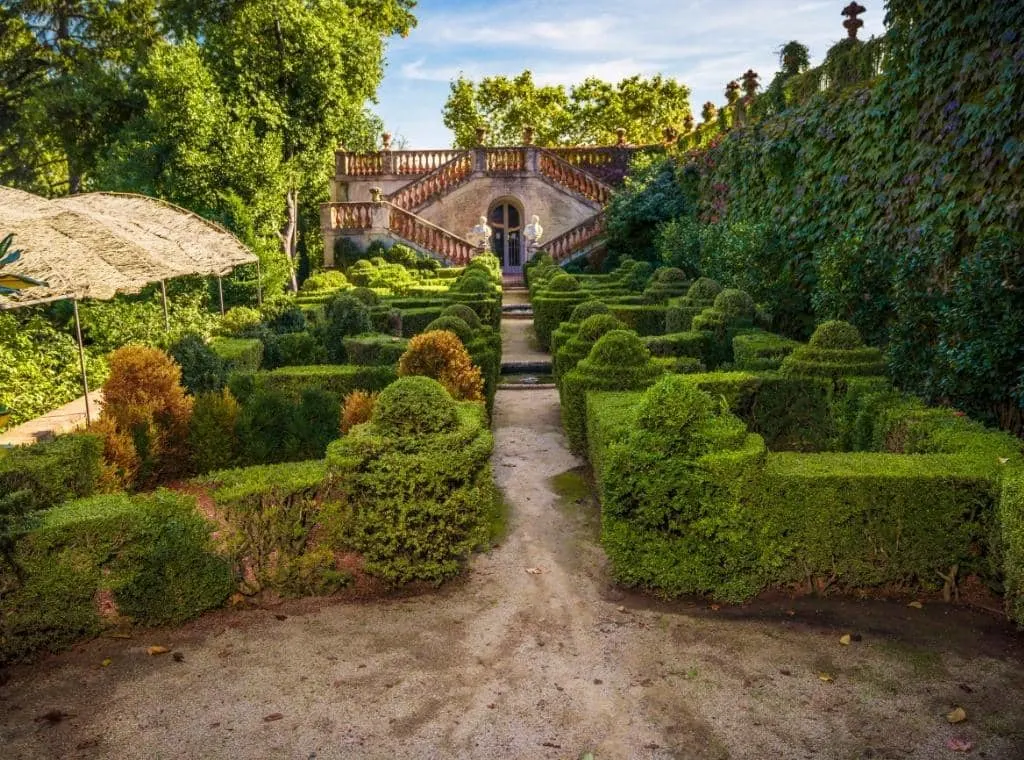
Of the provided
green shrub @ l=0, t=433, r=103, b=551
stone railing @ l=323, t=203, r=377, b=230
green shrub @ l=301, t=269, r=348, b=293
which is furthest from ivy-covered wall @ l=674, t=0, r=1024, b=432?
stone railing @ l=323, t=203, r=377, b=230

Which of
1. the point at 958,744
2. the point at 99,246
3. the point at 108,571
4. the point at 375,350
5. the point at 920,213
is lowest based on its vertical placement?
the point at 958,744

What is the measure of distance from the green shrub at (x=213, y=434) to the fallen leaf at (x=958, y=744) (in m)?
6.75

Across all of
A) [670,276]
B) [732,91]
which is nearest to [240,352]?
[670,276]

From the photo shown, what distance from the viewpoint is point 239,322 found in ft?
47.3

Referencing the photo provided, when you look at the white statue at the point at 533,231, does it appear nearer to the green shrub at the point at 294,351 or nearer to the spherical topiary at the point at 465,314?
the green shrub at the point at 294,351

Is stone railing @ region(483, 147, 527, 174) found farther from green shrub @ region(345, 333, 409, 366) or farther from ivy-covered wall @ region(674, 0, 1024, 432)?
green shrub @ region(345, 333, 409, 366)

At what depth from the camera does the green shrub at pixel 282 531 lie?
543 centimetres

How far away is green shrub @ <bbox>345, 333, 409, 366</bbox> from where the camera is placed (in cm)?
1117

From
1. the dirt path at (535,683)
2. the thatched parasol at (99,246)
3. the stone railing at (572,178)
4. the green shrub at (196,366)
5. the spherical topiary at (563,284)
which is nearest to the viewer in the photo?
the dirt path at (535,683)

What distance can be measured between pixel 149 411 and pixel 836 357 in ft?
24.4

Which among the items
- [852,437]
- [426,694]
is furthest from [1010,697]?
[852,437]

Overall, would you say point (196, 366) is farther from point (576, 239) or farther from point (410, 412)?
point (576, 239)

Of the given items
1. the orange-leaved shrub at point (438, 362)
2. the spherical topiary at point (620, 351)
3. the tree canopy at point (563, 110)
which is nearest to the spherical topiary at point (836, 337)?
the spherical topiary at point (620, 351)

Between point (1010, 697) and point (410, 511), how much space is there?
154 inches
